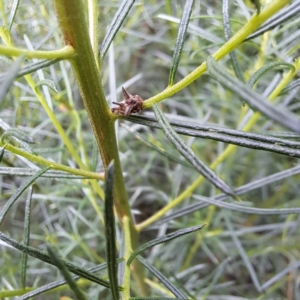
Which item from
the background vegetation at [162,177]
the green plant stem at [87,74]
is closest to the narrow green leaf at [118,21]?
the green plant stem at [87,74]

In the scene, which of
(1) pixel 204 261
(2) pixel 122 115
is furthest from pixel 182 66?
(2) pixel 122 115

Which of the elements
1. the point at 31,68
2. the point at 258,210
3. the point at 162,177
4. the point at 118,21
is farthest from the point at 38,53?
the point at 162,177

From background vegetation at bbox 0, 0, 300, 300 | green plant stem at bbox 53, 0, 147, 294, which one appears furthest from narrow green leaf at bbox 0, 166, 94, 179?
background vegetation at bbox 0, 0, 300, 300

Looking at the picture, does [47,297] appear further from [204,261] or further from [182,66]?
→ [182,66]

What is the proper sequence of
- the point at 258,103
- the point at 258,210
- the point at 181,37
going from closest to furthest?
→ the point at 258,103
the point at 181,37
the point at 258,210

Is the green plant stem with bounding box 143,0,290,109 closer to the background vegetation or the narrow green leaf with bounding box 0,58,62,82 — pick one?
the narrow green leaf with bounding box 0,58,62,82

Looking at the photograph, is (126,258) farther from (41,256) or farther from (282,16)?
(282,16)
